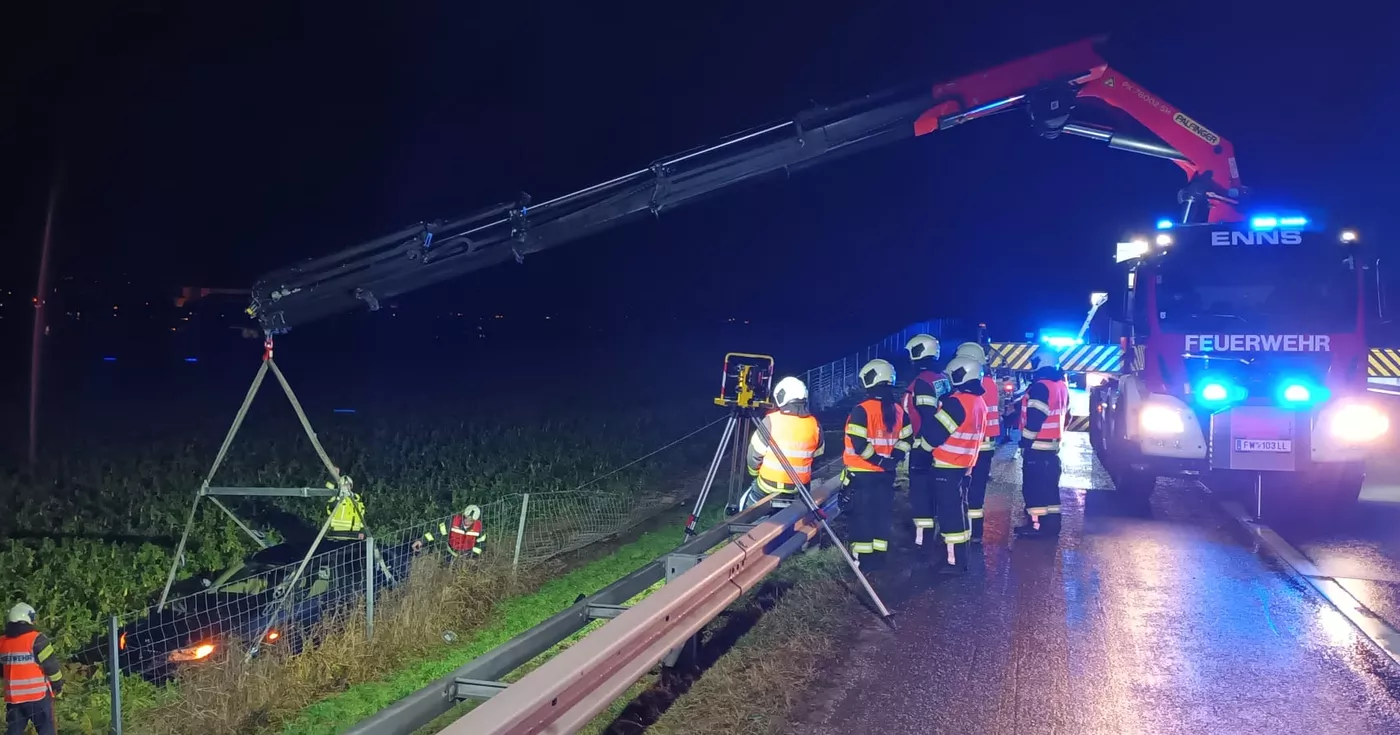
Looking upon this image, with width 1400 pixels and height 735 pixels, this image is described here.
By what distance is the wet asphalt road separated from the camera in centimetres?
511

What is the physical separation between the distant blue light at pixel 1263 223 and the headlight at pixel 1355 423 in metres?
2.04

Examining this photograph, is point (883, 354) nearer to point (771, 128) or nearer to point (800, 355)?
point (800, 355)

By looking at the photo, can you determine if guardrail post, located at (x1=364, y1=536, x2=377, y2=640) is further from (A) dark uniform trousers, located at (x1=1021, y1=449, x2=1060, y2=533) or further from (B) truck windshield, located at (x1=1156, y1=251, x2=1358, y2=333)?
(B) truck windshield, located at (x1=1156, y1=251, x2=1358, y2=333)

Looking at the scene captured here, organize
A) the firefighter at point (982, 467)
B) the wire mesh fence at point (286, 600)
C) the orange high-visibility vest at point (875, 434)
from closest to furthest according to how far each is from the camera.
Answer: the wire mesh fence at point (286, 600) < the orange high-visibility vest at point (875, 434) < the firefighter at point (982, 467)

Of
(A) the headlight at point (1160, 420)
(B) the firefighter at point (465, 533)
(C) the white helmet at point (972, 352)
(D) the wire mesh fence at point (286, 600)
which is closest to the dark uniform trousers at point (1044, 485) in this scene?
(C) the white helmet at point (972, 352)

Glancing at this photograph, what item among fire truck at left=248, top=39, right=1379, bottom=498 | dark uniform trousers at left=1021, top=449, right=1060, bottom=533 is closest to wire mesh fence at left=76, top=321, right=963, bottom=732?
fire truck at left=248, top=39, right=1379, bottom=498

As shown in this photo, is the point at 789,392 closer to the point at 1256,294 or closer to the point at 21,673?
the point at 21,673

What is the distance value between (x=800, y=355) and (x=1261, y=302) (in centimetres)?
3298

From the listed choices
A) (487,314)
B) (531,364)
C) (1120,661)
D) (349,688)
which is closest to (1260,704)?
(1120,661)

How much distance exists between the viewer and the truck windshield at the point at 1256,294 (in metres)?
10.7

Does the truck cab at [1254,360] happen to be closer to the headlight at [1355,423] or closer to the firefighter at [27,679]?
the headlight at [1355,423]

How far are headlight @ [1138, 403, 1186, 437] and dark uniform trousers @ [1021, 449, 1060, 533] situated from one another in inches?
69.7

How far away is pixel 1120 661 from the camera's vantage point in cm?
596

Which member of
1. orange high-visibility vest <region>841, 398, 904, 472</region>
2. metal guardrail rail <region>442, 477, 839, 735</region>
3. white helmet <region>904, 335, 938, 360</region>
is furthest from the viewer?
white helmet <region>904, 335, 938, 360</region>
